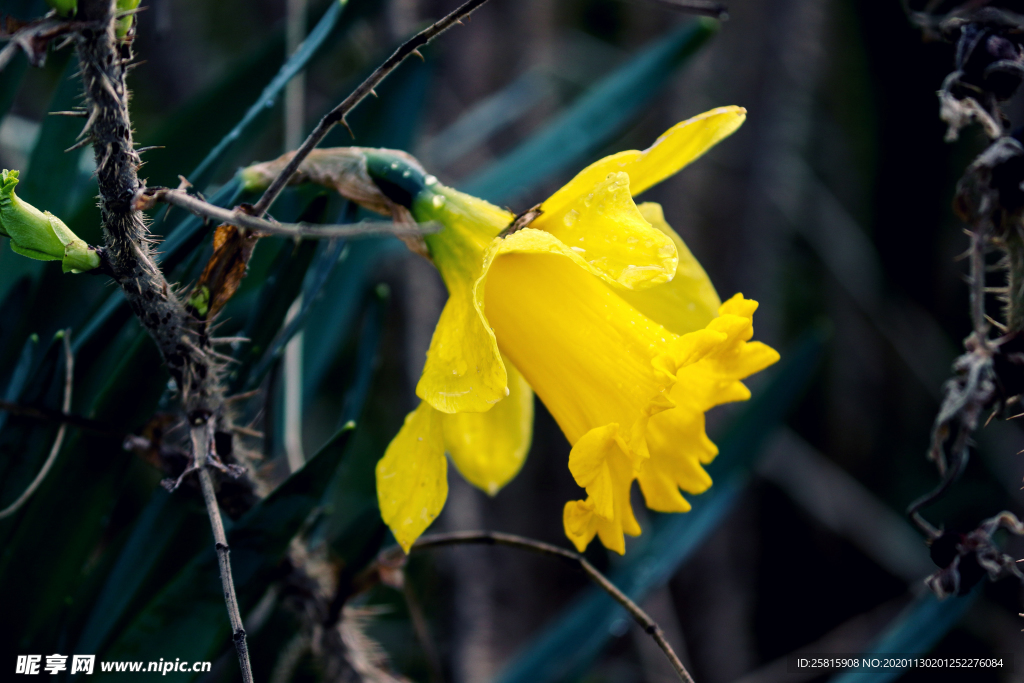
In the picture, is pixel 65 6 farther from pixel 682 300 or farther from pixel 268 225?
pixel 682 300

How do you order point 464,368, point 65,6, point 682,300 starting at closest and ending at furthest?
point 65,6
point 464,368
point 682,300

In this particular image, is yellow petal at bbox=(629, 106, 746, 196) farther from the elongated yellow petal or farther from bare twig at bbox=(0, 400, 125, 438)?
bare twig at bbox=(0, 400, 125, 438)

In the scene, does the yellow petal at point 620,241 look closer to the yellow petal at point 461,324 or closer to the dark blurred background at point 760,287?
the yellow petal at point 461,324

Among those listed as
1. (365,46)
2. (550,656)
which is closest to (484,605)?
(550,656)

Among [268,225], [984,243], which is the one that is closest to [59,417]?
[268,225]

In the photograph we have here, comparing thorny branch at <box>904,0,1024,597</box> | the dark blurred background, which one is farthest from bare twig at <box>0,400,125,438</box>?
thorny branch at <box>904,0,1024,597</box>

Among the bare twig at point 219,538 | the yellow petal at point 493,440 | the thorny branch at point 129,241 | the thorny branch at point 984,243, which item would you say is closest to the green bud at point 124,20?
the thorny branch at point 129,241
